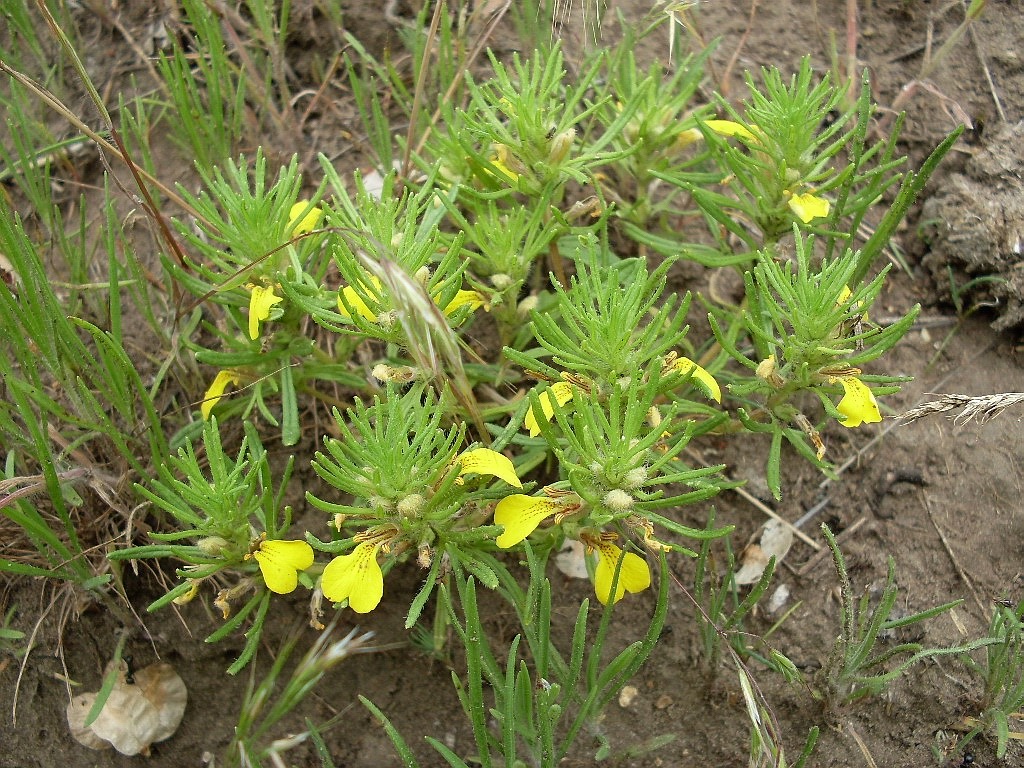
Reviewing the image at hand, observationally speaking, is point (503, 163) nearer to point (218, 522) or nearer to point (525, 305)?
point (525, 305)

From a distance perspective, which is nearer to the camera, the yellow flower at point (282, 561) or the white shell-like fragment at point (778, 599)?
the yellow flower at point (282, 561)

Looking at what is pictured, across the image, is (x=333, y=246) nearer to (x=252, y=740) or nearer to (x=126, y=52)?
(x=252, y=740)

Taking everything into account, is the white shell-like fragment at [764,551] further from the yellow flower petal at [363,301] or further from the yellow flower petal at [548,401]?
the yellow flower petal at [363,301]

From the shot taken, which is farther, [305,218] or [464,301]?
[305,218]

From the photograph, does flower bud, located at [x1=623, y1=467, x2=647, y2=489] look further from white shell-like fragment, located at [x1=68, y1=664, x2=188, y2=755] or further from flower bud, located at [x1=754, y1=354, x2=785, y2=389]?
white shell-like fragment, located at [x1=68, y1=664, x2=188, y2=755]

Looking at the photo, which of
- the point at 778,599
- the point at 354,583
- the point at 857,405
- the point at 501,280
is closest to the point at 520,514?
the point at 354,583

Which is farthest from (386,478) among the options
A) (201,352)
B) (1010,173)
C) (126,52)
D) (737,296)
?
(126,52)

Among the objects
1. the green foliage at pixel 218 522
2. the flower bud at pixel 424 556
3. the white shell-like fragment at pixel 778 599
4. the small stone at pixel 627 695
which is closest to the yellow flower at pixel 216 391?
the green foliage at pixel 218 522
